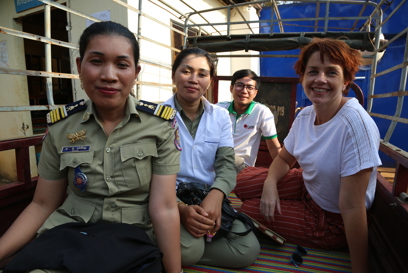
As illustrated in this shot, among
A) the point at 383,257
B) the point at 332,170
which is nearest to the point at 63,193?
the point at 332,170

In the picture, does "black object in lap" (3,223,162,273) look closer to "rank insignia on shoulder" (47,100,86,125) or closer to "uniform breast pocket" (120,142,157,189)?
"uniform breast pocket" (120,142,157,189)

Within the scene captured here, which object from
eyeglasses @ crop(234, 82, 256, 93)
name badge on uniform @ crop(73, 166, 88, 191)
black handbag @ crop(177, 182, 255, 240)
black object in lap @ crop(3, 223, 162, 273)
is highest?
eyeglasses @ crop(234, 82, 256, 93)

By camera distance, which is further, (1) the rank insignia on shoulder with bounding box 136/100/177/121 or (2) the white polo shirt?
(2) the white polo shirt

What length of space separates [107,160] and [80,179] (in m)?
0.14

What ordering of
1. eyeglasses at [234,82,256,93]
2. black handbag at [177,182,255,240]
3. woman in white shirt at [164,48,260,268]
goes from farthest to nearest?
eyeglasses at [234,82,256,93] → black handbag at [177,182,255,240] → woman in white shirt at [164,48,260,268]

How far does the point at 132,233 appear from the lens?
1.02 m

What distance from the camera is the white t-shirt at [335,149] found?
133 cm

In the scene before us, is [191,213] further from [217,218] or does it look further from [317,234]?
[317,234]

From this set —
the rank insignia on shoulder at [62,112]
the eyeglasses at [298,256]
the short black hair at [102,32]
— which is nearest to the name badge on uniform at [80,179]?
the rank insignia on shoulder at [62,112]

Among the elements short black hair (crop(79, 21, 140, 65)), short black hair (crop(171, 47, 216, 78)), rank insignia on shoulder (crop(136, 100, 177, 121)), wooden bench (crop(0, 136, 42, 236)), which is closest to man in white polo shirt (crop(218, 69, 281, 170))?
short black hair (crop(171, 47, 216, 78))

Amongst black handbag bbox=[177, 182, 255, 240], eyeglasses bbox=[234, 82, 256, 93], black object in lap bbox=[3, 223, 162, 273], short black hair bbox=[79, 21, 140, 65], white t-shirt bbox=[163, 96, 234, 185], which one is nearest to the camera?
black object in lap bbox=[3, 223, 162, 273]

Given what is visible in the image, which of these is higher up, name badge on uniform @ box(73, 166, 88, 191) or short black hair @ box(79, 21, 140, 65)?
short black hair @ box(79, 21, 140, 65)

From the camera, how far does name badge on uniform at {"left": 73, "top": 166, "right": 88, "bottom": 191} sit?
115cm

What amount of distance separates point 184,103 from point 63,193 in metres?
0.96
